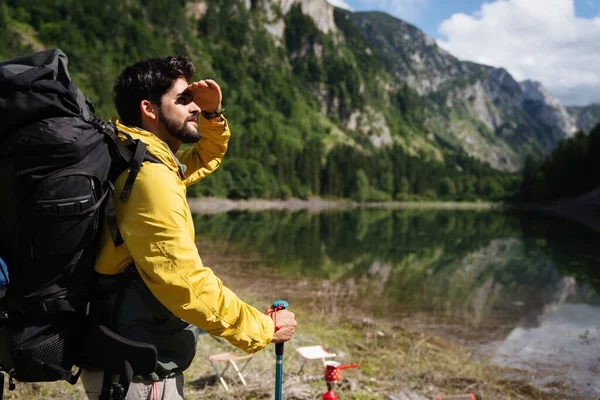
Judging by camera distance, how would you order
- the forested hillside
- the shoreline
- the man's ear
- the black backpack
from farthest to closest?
the forested hillside → the shoreline → the man's ear → the black backpack

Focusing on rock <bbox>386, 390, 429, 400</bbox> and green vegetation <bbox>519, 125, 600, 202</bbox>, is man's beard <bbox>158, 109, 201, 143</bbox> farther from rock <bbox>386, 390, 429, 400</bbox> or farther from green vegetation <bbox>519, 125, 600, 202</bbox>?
green vegetation <bbox>519, 125, 600, 202</bbox>

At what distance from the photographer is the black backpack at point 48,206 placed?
2350 mm

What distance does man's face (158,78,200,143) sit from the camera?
2.97 metres

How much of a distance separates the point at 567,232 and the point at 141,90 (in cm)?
5435

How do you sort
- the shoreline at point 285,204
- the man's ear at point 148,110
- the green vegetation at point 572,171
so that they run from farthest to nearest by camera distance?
the shoreline at point 285,204 → the green vegetation at point 572,171 → the man's ear at point 148,110

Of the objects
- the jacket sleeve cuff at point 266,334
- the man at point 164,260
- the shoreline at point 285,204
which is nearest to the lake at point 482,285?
Result: the jacket sleeve cuff at point 266,334

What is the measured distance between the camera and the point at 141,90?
2.94 meters

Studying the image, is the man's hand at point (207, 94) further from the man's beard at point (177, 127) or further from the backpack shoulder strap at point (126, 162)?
the backpack shoulder strap at point (126, 162)

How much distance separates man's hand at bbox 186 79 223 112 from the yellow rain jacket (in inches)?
22.4

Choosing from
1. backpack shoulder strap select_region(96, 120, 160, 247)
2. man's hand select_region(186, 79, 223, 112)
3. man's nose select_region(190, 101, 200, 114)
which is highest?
man's hand select_region(186, 79, 223, 112)

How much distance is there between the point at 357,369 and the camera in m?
9.44

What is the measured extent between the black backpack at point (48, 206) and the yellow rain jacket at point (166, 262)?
8 cm

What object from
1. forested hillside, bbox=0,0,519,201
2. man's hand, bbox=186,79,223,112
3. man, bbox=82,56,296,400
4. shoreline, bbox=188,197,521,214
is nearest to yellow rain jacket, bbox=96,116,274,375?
man, bbox=82,56,296,400

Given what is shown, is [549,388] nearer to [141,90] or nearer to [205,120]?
[205,120]
